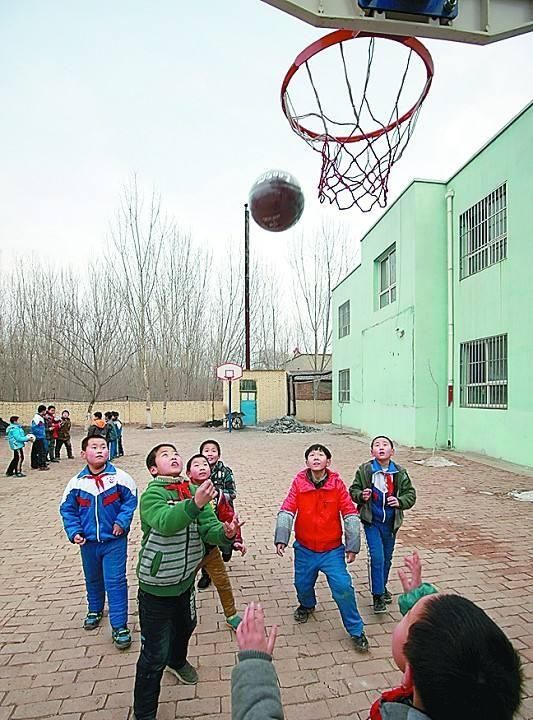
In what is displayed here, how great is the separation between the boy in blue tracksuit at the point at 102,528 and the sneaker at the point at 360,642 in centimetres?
156

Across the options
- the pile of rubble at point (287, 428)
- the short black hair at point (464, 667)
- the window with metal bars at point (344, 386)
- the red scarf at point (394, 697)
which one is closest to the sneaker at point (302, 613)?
the red scarf at point (394, 697)

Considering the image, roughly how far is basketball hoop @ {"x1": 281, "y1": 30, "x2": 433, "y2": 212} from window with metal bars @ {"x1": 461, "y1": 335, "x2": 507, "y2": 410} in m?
6.78

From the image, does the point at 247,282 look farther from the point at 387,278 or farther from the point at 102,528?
the point at 102,528

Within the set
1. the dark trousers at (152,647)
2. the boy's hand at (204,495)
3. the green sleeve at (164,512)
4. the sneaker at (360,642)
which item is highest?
the boy's hand at (204,495)

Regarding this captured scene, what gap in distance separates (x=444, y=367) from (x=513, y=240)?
4.15 m

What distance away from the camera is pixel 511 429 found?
11.1 metres

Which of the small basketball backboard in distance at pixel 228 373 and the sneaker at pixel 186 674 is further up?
the small basketball backboard in distance at pixel 228 373

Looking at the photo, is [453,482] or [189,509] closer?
[189,509]

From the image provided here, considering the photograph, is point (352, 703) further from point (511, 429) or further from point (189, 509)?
point (511, 429)

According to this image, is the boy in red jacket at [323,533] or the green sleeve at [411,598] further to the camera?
the boy in red jacket at [323,533]

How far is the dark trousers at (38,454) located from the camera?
1216 cm

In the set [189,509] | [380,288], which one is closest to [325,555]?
[189,509]

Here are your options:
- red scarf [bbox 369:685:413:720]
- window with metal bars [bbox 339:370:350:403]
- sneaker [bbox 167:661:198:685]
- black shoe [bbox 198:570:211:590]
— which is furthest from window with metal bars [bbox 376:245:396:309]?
red scarf [bbox 369:685:413:720]

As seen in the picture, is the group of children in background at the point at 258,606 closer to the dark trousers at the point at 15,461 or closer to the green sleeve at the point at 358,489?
the green sleeve at the point at 358,489
